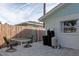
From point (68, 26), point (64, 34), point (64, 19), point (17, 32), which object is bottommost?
point (64, 34)

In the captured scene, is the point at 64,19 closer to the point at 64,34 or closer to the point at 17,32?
the point at 64,34

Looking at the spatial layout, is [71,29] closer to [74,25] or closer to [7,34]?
[74,25]

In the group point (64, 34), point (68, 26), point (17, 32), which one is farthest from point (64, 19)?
point (17, 32)

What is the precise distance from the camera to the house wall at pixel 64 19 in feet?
34.1

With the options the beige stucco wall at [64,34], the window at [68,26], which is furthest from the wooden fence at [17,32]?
the window at [68,26]

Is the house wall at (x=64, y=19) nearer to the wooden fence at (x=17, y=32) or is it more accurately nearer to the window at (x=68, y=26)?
the window at (x=68, y=26)

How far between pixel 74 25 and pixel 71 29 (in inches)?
14.4

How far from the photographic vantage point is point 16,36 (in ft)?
46.1

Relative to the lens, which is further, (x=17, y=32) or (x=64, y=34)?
(x=17, y=32)

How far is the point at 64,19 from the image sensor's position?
11109mm

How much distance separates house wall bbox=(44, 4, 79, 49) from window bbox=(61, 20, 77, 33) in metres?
0.27

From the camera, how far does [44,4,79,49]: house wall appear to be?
10398 mm

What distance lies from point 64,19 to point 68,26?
0.57 m

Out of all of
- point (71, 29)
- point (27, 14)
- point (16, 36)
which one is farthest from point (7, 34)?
point (27, 14)
